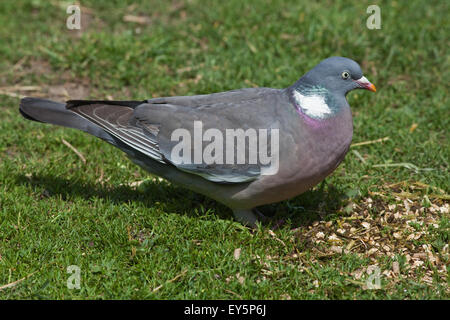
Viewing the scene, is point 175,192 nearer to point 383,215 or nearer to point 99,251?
point 99,251

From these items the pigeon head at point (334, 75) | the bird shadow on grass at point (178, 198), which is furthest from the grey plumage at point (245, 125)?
the bird shadow on grass at point (178, 198)

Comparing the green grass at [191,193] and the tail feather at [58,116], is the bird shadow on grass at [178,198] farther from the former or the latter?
the tail feather at [58,116]

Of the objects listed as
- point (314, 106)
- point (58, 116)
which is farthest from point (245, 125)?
point (58, 116)

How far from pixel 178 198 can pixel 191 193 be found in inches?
4.4

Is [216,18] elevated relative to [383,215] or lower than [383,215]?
elevated

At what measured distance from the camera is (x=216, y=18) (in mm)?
6496

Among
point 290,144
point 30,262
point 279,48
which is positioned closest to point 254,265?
point 290,144

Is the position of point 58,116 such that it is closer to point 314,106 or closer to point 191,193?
point 191,193

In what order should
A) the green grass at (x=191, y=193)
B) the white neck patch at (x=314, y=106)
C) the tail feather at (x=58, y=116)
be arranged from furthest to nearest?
the tail feather at (x=58, y=116) → the white neck patch at (x=314, y=106) → the green grass at (x=191, y=193)

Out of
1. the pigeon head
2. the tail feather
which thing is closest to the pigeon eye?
the pigeon head

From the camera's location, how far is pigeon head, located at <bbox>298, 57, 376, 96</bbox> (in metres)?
3.74

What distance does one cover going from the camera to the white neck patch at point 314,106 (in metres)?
3.72

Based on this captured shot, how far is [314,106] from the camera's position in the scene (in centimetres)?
374
